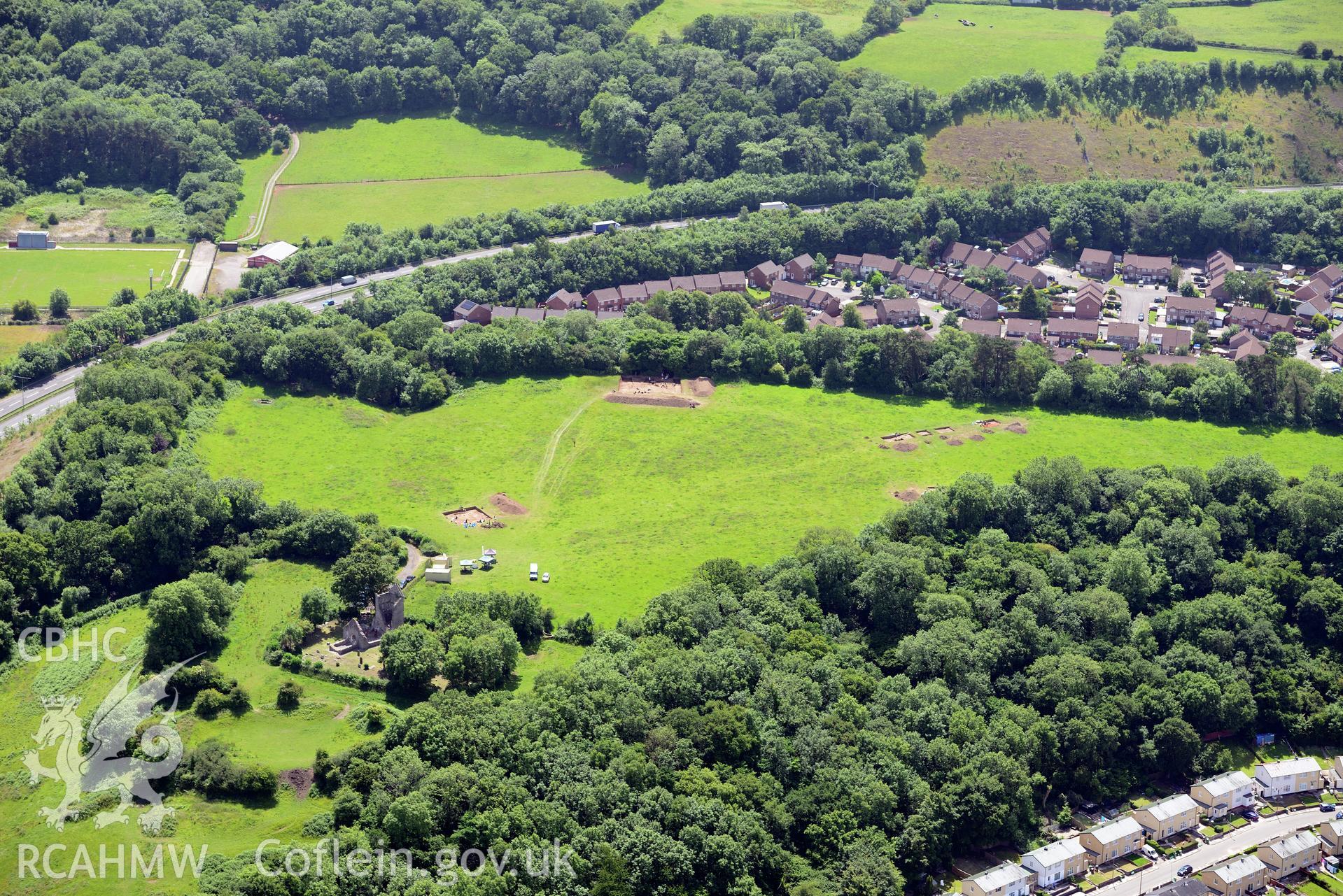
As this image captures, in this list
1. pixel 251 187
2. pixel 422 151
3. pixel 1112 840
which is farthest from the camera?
pixel 422 151

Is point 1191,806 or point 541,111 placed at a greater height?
point 541,111

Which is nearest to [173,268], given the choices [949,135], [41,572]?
[41,572]

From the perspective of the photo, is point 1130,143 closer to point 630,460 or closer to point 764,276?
point 764,276

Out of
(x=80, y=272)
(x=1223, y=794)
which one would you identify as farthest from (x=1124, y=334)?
(x=80, y=272)

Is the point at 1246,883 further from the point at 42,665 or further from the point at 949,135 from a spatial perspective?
the point at 949,135

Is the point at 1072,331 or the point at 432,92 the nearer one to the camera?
the point at 1072,331

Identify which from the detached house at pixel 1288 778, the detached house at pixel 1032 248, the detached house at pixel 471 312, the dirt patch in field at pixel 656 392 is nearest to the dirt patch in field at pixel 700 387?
the dirt patch in field at pixel 656 392
